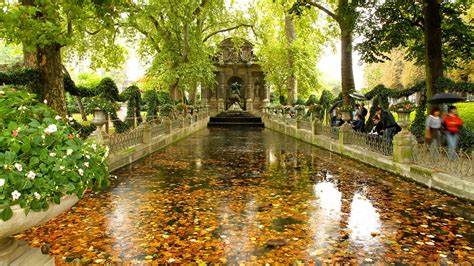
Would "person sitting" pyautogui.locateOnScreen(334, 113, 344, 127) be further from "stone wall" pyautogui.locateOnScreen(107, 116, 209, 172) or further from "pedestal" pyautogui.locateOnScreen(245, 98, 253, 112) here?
"pedestal" pyautogui.locateOnScreen(245, 98, 253, 112)

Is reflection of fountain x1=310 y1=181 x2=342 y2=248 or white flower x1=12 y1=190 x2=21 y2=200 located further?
reflection of fountain x1=310 y1=181 x2=342 y2=248

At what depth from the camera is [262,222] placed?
6.26 meters

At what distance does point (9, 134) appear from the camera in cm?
315

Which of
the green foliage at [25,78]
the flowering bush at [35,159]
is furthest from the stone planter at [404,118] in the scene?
the green foliage at [25,78]

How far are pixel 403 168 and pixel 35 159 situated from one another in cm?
936

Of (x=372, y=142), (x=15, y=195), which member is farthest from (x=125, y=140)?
(x=15, y=195)

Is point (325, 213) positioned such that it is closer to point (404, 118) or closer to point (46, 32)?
point (404, 118)

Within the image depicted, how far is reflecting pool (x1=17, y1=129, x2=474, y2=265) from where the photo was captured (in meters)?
4.90

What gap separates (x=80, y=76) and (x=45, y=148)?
169 ft

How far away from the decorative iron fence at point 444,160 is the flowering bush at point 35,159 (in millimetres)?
7362

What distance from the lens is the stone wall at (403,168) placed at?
7835 mm

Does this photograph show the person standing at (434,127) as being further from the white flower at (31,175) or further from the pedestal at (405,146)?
the white flower at (31,175)

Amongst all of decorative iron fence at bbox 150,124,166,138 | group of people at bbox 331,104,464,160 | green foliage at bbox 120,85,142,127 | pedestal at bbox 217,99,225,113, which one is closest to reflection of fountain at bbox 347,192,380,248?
group of people at bbox 331,104,464,160

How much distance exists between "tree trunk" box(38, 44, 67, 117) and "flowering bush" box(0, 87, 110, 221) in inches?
367
